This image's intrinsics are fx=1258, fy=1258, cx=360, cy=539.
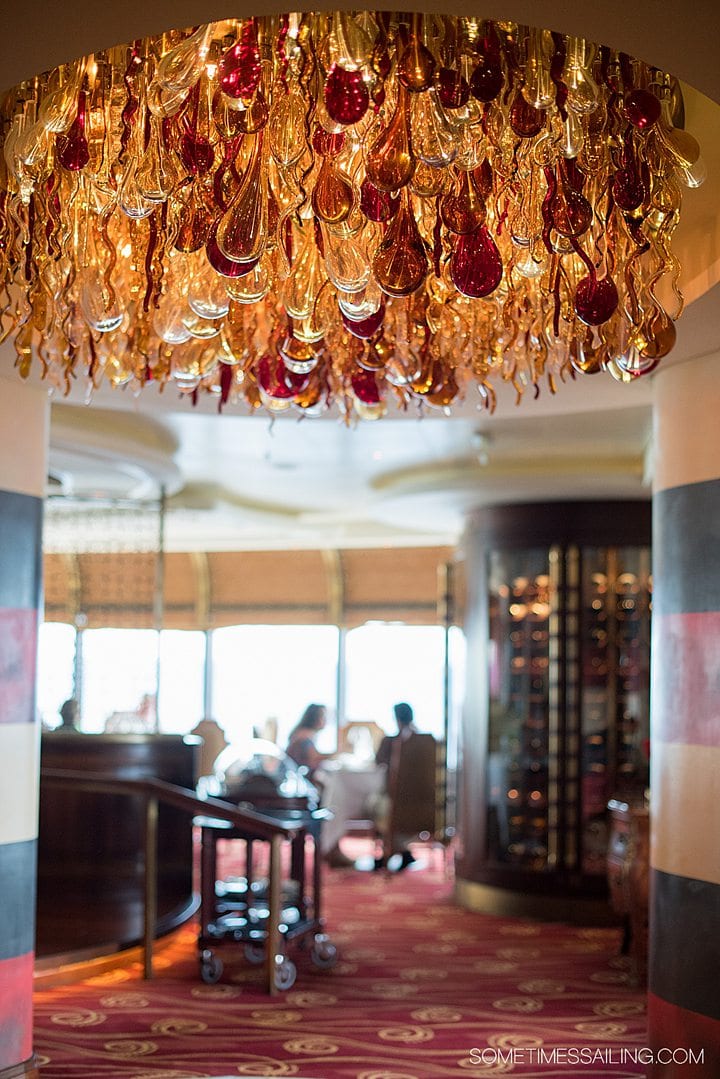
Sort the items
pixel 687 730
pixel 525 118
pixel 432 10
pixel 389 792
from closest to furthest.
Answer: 1. pixel 432 10
2. pixel 525 118
3. pixel 687 730
4. pixel 389 792

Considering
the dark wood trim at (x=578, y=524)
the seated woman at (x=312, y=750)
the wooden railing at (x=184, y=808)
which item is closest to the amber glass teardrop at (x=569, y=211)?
A: the wooden railing at (x=184, y=808)

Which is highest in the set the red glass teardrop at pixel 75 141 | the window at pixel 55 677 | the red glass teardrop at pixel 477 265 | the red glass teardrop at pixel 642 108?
the red glass teardrop at pixel 642 108

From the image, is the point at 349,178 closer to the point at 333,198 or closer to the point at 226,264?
the point at 333,198

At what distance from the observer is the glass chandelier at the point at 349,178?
2908 mm

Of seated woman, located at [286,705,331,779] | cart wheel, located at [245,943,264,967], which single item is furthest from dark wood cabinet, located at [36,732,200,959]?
seated woman, located at [286,705,331,779]

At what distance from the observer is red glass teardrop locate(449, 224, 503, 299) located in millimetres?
3166

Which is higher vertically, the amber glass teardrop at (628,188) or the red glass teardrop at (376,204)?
the amber glass teardrop at (628,188)

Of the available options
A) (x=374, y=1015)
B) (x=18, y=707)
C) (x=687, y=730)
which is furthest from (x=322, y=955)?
(x=687, y=730)

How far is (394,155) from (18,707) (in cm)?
326

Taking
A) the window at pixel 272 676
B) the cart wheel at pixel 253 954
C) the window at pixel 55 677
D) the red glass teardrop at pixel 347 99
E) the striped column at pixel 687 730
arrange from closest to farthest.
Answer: the red glass teardrop at pixel 347 99 → the striped column at pixel 687 730 → the cart wheel at pixel 253 954 → the window at pixel 55 677 → the window at pixel 272 676

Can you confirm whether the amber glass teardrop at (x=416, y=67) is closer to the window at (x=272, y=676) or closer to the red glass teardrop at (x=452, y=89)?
the red glass teardrop at (x=452, y=89)

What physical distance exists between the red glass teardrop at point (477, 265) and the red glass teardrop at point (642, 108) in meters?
0.47

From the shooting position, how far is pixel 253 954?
7.21m

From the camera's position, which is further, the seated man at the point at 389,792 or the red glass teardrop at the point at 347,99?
the seated man at the point at 389,792
